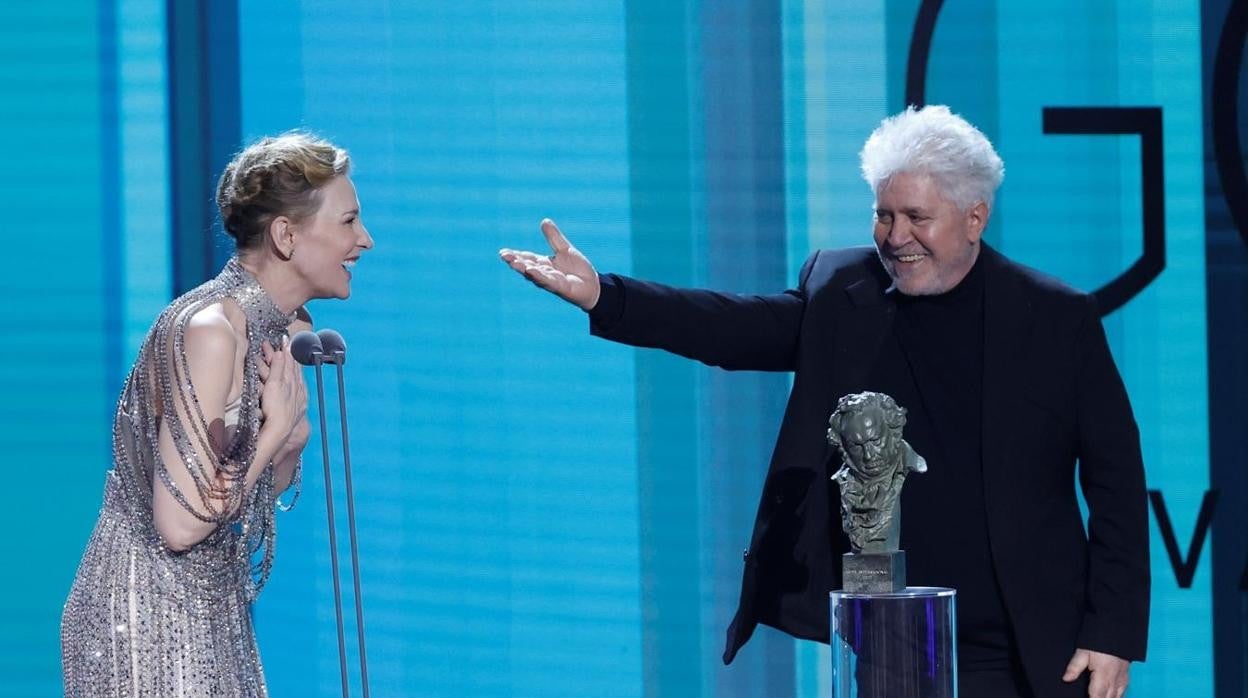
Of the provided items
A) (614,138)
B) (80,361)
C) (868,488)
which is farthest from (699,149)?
(868,488)

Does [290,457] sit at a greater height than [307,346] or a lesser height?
lesser

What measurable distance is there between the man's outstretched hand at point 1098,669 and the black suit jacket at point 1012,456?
15 millimetres

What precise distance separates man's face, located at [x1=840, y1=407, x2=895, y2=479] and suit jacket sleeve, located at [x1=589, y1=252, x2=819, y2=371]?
2.13 feet

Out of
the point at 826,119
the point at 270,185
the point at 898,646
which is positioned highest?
the point at 826,119

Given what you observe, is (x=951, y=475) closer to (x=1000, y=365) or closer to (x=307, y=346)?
(x=1000, y=365)

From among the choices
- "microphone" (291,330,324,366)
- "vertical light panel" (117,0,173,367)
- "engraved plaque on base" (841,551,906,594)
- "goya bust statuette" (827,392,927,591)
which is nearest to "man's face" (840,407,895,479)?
"goya bust statuette" (827,392,927,591)

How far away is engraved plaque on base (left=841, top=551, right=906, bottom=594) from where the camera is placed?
2.15 meters

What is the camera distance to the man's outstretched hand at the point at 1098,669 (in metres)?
2.67

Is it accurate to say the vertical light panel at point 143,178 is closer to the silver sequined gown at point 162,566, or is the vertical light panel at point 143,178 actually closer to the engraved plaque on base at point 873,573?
the silver sequined gown at point 162,566

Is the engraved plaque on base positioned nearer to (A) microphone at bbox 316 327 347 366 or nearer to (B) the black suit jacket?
(B) the black suit jacket

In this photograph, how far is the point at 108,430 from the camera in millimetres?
3873

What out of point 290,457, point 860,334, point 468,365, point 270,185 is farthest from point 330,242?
point 468,365

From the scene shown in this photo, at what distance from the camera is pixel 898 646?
2.10 metres

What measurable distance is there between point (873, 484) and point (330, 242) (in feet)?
3.20
